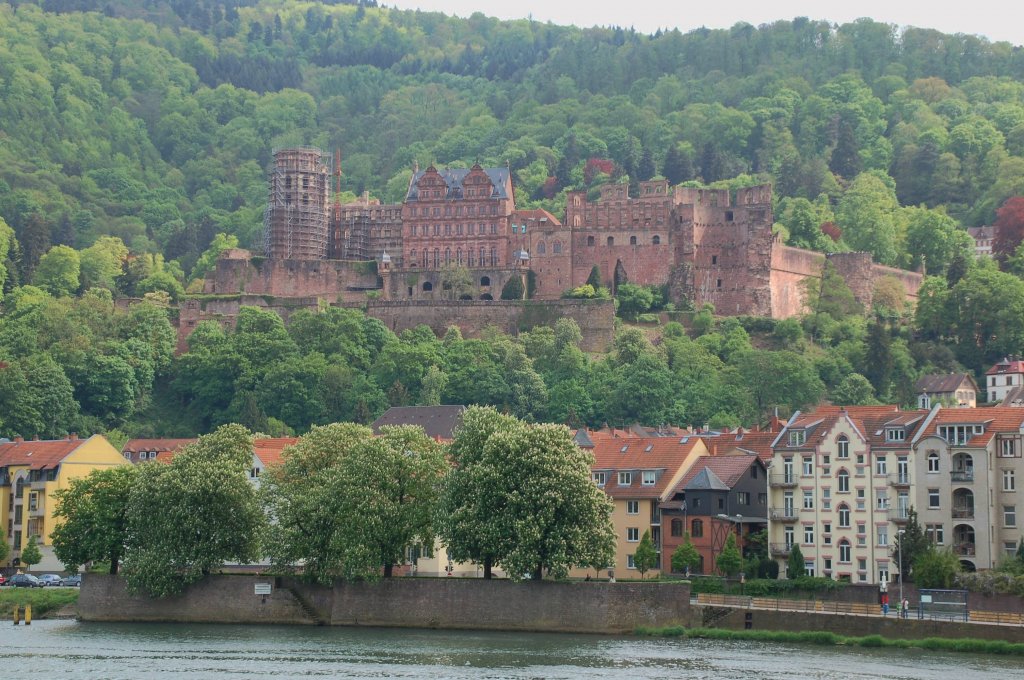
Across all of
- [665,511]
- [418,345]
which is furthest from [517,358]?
[665,511]

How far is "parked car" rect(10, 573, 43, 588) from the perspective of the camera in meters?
98.1

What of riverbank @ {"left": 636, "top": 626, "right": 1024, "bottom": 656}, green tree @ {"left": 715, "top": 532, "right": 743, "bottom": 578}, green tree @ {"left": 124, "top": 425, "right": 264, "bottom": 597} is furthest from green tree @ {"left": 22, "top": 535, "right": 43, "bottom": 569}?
riverbank @ {"left": 636, "top": 626, "right": 1024, "bottom": 656}

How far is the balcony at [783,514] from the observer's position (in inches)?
3457

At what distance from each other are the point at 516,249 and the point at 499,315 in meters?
9.34

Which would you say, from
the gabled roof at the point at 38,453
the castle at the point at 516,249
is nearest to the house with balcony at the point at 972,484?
the gabled roof at the point at 38,453

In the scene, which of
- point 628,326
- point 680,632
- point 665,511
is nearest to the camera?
point 680,632

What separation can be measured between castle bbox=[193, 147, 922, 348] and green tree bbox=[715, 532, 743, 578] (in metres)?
79.8

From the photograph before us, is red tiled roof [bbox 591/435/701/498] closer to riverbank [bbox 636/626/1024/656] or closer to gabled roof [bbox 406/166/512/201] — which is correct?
riverbank [bbox 636/626/1024/656]

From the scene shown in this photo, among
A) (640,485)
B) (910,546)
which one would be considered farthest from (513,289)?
(910,546)

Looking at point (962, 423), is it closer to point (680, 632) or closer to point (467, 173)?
point (680, 632)

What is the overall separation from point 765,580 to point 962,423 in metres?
10.2

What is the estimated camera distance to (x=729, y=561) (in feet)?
278

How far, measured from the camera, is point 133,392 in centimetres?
14988

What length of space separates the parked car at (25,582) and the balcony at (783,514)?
115 ft
